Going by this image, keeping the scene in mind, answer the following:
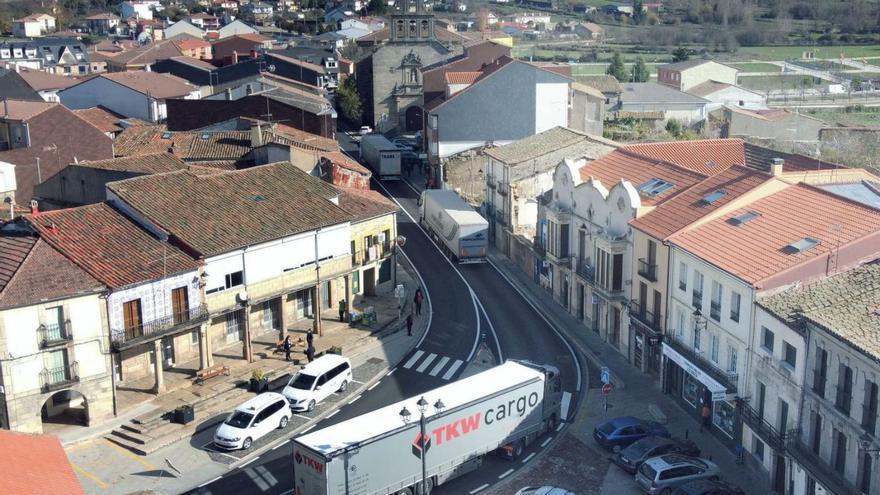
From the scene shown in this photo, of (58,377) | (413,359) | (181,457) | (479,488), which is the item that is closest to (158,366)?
(58,377)

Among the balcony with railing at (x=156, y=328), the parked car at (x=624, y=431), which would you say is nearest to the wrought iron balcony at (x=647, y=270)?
the parked car at (x=624, y=431)

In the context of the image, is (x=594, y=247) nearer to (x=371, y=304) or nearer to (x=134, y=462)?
(x=371, y=304)

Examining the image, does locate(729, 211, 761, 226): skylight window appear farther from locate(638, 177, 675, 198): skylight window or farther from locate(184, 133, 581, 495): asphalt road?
locate(184, 133, 581, 495): asphalt road

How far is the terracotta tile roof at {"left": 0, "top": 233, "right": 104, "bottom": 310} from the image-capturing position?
1629 inches

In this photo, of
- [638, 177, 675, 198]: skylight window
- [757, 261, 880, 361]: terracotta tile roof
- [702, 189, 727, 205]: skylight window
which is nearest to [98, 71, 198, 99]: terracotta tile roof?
[638, 177, 675, 198]: skylight window

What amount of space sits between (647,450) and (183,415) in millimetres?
20381

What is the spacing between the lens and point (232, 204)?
53344mm

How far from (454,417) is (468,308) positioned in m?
22.3

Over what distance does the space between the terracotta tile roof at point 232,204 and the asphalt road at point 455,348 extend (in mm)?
9176

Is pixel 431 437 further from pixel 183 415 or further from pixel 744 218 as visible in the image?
pixel 744 218

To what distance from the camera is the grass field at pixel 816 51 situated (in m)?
177

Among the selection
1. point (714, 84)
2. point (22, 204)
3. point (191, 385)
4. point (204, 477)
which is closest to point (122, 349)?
point (191, 385)

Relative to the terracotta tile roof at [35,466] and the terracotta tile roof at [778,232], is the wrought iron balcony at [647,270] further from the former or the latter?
the terracotta tile roof at [35,466]

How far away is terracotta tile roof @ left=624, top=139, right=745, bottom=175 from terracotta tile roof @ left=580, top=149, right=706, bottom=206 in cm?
141
